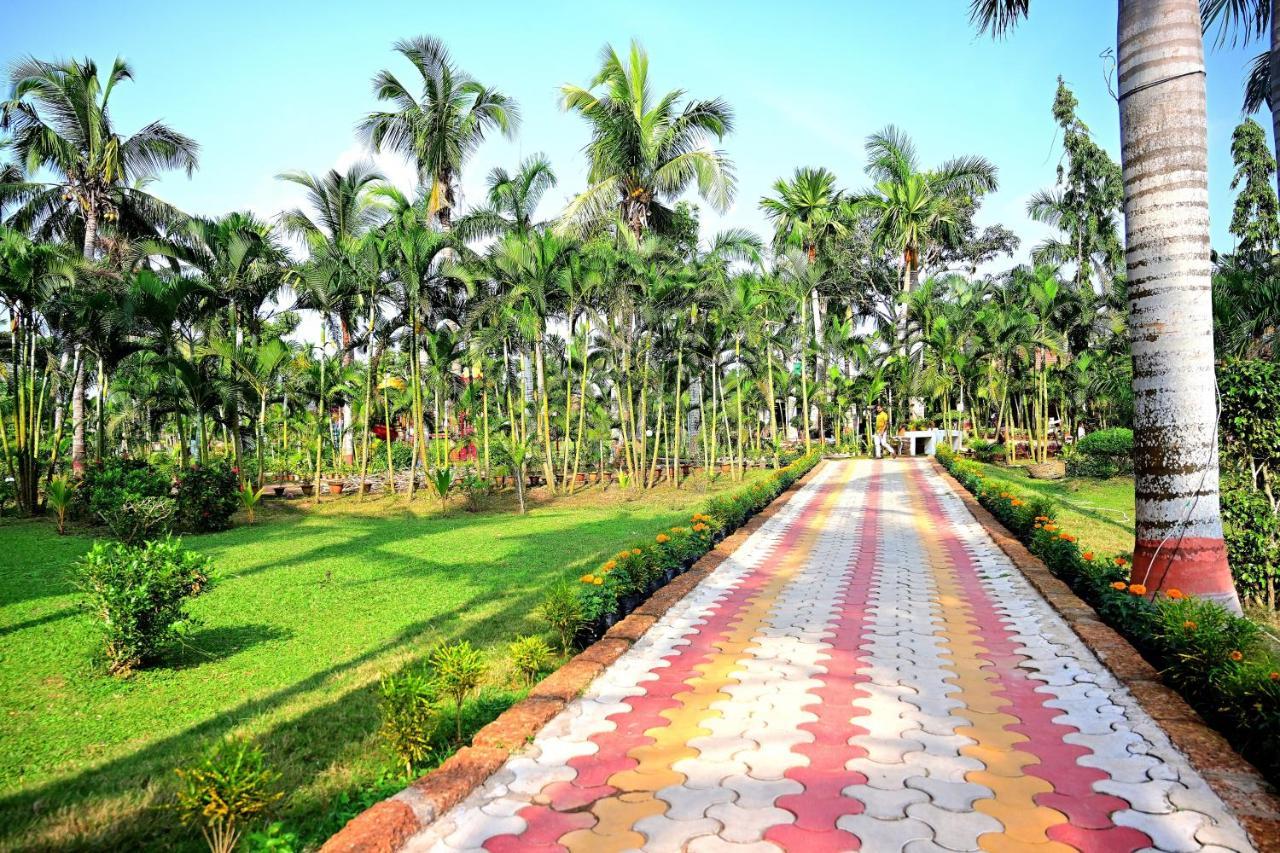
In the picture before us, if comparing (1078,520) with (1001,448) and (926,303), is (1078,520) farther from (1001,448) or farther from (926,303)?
(926,303)

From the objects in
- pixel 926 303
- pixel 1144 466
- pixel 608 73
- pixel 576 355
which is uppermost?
pixel 608 73

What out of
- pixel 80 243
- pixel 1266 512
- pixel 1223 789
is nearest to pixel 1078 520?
pixel 1266 512

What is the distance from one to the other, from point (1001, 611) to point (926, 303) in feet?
84.8

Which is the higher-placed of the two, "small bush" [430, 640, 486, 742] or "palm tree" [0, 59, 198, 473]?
"palm tree" [0, 59, 198, 473]

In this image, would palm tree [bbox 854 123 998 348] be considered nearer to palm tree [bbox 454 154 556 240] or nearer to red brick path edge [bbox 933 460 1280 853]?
palm tree [bbox 454 154 556 240]

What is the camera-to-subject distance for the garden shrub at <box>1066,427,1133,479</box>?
1730 centimetres

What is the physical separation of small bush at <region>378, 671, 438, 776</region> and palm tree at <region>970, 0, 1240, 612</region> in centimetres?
494

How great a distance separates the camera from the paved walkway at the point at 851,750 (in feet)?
8.64

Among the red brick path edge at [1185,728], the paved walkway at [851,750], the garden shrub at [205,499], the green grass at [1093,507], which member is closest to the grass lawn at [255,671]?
the paved walkway at [851,750]

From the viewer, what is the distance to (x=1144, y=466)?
539 centimetres

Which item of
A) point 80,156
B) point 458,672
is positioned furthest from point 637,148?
point 458,672

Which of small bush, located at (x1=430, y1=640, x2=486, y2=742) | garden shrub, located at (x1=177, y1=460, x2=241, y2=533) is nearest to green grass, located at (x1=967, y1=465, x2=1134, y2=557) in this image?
small bush, located at (x1=430, y1=640, x2=486, y2=742)

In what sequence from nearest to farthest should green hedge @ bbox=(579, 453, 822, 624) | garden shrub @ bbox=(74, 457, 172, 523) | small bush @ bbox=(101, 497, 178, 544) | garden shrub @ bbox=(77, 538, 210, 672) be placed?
garden shrub @ bbox=(77, 538, 210, 672)
green hedge @ bbox=(579, 453, 822, 624)
small bush @ bbox=(101, 497, 178, 544)
garden shrub @ bbox=(74, 457, 172, 523)

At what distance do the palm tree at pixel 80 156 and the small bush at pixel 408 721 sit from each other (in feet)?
52.7
